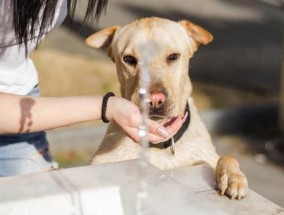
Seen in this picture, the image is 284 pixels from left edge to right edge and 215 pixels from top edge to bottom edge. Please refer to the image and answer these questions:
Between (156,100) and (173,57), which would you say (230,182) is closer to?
(156,100)

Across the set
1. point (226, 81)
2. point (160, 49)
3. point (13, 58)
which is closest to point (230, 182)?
point (13, 58)

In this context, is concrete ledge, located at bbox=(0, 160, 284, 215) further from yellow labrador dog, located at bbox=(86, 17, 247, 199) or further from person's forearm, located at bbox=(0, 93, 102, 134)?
yellow labrador dog, located at bbox=(86, 17, 247, 199)

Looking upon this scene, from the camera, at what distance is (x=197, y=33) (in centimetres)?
320

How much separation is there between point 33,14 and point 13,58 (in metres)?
0.33

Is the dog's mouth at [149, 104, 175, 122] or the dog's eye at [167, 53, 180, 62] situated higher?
the dog's eye at [167, 53, 180, 62]

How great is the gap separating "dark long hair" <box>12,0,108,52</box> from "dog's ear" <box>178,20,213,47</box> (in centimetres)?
82

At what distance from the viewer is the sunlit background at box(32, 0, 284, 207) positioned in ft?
18.2

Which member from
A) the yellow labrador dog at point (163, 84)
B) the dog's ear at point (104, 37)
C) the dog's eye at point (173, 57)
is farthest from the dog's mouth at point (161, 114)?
the dog's ear at point (104, 37)

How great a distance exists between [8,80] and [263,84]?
4.40m

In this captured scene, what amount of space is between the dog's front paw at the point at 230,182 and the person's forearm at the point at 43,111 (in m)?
0.43

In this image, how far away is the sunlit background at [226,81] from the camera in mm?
5551

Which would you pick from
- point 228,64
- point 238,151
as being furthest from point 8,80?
point 228,64

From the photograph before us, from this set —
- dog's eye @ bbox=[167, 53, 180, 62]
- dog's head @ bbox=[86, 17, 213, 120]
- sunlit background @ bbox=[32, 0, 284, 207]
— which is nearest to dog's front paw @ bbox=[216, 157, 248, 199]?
dog's head @ bbox=[86, 17, 213, 120]

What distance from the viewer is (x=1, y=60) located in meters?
2.56
